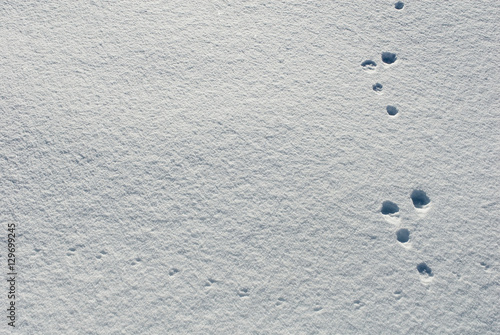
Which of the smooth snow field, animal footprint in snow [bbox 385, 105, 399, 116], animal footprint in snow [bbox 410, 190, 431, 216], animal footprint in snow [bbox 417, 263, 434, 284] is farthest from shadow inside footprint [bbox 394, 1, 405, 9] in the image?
animal footprint in snow [bbox 417, 263, 434, 284]

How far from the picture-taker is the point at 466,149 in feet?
5.17

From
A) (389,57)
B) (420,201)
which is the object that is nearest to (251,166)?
(420,201)

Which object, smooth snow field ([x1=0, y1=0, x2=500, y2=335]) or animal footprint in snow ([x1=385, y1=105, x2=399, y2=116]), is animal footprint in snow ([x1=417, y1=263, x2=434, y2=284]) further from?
animal footprint in snow ([x1=385, y1=105, x2=399, y2=116])

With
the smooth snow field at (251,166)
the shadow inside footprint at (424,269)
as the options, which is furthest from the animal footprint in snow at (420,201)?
the shadow inside footprint at (424,269)

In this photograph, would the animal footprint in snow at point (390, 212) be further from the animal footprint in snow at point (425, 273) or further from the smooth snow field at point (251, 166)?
the animal footprint in snow at point (425, 273)

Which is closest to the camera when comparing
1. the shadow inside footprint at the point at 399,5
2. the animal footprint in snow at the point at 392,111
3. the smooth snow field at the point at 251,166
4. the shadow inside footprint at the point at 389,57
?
the smooth snow field at the point at 251,166

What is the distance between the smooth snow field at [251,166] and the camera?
1.31 m

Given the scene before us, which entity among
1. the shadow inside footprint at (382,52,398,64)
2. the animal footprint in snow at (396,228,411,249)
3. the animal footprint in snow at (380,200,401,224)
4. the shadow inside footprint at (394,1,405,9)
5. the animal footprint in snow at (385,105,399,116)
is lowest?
the animal footprint in snow at (396,228,411,249)

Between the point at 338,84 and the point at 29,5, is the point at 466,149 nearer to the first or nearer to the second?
the point at 338,84

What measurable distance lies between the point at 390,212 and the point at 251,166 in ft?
1.77

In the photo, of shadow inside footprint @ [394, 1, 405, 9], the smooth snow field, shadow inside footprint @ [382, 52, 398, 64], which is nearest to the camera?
the smooth snow field

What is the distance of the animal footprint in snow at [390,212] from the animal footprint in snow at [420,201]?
0.08 metres

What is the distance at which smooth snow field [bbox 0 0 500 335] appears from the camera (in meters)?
1.31

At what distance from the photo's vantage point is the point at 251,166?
1.53 meters
